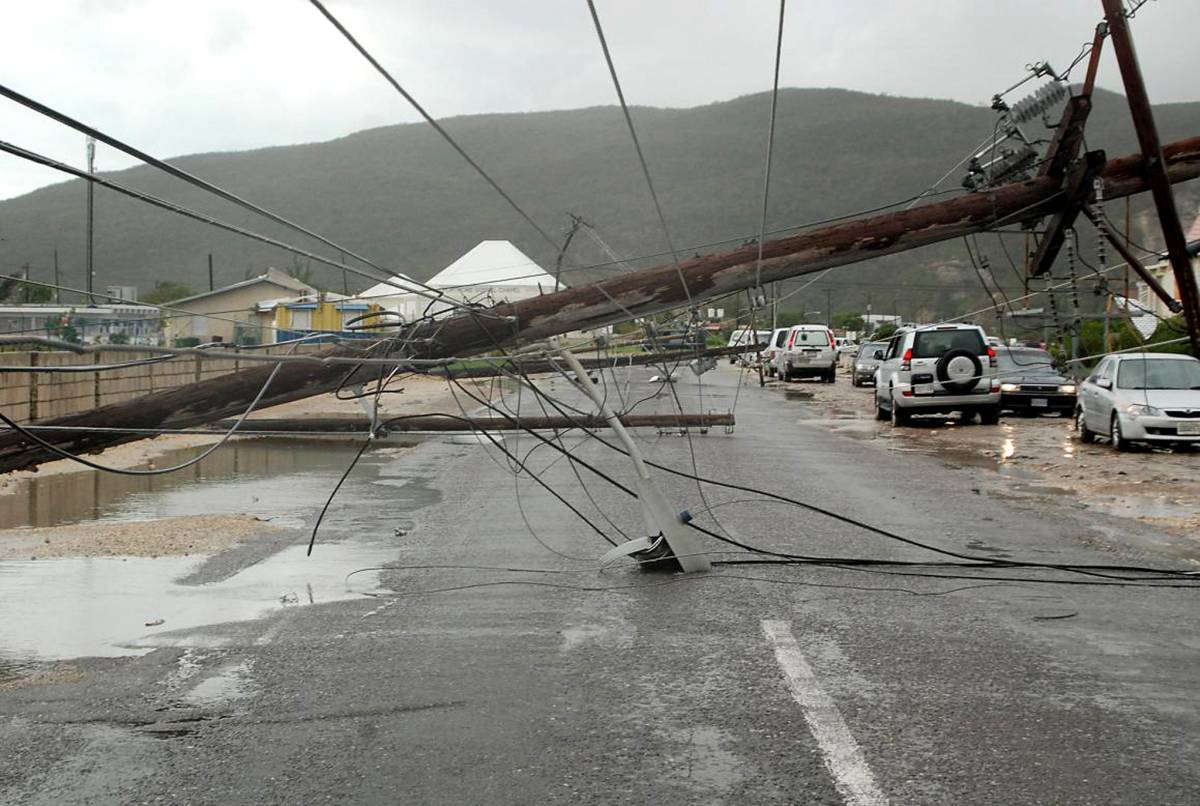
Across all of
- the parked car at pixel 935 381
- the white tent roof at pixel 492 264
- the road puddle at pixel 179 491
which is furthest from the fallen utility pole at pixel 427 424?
the white tent roof at pixel 492 264

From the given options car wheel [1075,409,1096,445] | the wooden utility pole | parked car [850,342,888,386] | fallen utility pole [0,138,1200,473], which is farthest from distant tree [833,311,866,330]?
fallen utility pole [0,138,1200,473]

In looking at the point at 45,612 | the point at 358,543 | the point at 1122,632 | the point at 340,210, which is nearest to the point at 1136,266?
the point at 1122,632

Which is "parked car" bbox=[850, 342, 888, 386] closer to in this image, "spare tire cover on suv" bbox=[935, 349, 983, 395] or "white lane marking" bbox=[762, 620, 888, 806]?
"spare tire cover on suv" bbox=[935, 349, 983, 395]

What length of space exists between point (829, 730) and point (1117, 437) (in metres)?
18.0

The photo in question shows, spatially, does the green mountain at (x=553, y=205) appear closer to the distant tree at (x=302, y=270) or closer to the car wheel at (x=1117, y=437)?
the distant tree at (x=302, y=270)

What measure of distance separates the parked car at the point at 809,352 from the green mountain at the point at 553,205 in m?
55.8

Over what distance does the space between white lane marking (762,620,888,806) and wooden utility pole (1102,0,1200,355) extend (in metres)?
4.78

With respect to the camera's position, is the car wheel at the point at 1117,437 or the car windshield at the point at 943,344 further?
the car windshield at the point at 943,344

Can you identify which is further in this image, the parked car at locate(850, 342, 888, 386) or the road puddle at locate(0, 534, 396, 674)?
the parked car at locate(850, 342, 888, 386)

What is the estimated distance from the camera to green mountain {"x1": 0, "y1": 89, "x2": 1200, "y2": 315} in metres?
126

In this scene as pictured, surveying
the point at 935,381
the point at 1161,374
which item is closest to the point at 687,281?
the point at 1161,374

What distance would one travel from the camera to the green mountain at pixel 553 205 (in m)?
126

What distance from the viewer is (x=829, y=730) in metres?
5.69

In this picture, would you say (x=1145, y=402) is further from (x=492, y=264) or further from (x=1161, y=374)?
(x=492, y=264)
